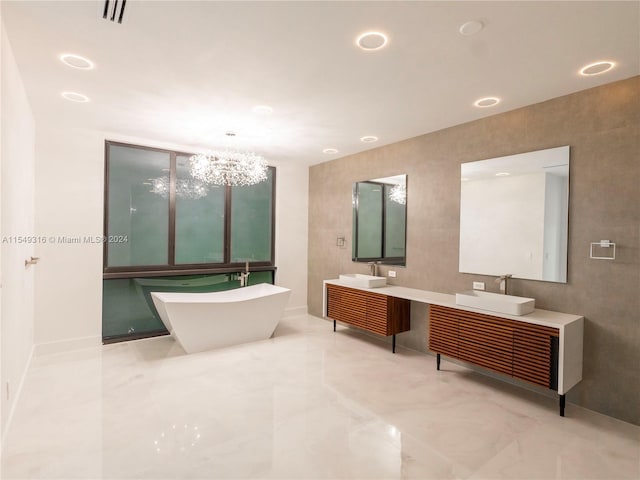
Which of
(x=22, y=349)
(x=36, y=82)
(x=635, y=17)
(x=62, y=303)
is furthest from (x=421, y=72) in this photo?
(x=62, y=303)

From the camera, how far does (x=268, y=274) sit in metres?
5.71

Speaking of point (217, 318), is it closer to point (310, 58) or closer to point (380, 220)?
point (380, 220)

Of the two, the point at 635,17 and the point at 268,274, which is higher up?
the point at 635,17

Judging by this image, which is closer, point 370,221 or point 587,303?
point 587,303

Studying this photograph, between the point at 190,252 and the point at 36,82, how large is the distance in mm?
2610

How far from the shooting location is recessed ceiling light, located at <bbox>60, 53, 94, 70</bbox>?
7.97ft

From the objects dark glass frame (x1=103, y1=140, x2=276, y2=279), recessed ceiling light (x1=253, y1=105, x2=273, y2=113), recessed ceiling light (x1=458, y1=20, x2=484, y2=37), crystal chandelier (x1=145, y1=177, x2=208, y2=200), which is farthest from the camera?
crystal chandelier (x1=145, y1=177, x2=208, y2=200)

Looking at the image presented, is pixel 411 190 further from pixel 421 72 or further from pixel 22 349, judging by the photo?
pixel 22 349

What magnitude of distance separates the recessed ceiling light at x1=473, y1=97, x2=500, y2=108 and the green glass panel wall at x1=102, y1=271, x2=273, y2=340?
4103mm

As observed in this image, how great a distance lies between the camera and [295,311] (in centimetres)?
590

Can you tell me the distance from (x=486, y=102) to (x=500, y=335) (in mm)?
2060

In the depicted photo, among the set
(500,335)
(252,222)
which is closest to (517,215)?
(500,335)

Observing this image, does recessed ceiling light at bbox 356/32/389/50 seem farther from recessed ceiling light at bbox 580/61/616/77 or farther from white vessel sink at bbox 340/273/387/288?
white vessel sink at bbox 340/273/387/288

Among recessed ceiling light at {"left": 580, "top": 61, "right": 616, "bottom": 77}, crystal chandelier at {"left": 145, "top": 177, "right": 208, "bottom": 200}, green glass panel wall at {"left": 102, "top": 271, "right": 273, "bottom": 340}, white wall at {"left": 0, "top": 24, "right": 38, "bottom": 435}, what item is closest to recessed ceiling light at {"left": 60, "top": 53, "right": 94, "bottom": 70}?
white wall at {"left": 0, "top": 24, "right": 38, "bottom": 435}
